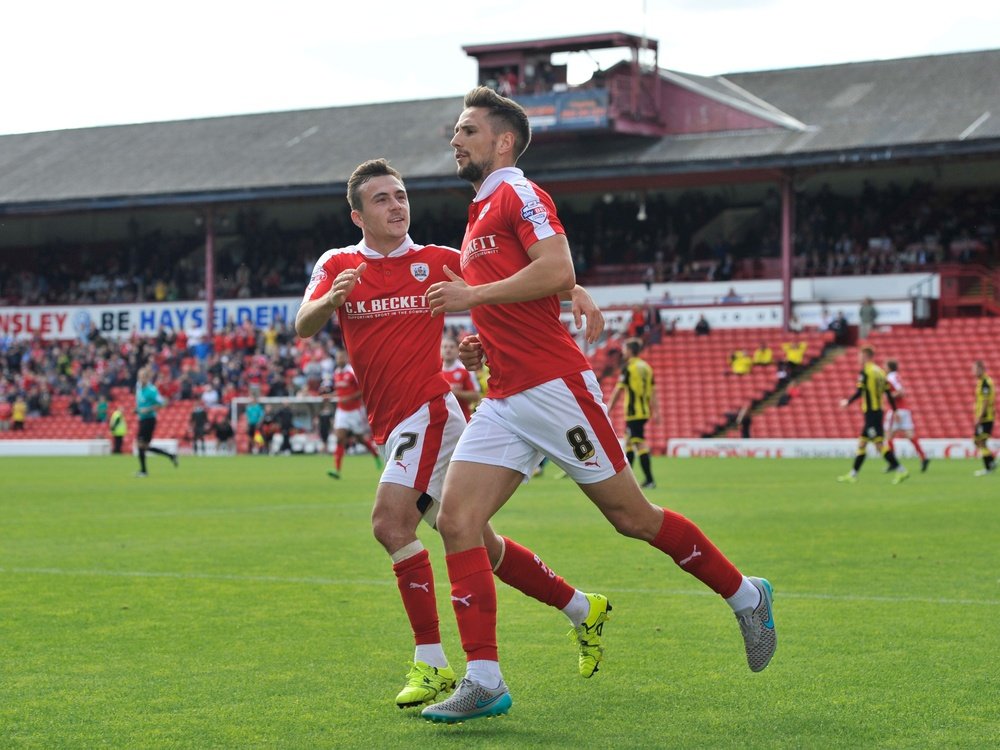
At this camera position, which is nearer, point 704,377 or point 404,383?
point 404,383

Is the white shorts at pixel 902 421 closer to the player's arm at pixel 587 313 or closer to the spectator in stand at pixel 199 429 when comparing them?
the player's arm at pixel 587 313

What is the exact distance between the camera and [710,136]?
43906 millimetres

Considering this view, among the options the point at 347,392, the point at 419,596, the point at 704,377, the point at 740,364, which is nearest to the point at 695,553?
the point at 419,596

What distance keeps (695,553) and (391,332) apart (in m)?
1.67

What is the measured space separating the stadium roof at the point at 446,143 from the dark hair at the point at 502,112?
33.2 meters

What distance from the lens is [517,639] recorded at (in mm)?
7828

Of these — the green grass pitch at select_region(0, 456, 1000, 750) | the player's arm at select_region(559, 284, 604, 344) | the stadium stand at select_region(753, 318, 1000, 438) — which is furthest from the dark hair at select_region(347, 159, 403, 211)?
the stadium stand at select_region(753, 318, 1000, 438)

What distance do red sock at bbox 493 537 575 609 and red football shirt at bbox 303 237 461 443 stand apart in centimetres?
79

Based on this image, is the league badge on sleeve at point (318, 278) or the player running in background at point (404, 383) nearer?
the player running in background at point (404, 383)

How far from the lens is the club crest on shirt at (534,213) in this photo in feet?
19.6

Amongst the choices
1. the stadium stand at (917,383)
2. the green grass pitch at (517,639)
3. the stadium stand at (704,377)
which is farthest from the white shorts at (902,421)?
the stadium stand at (704,377)

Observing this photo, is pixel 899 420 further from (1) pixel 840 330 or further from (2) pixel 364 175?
(2) pixel 364 175

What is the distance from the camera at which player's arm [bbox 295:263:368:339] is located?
6.30m

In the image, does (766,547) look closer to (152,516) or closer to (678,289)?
(152,516)
